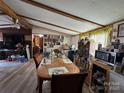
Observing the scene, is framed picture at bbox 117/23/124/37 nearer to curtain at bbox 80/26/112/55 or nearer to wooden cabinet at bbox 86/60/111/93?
curtain at bbox 80/26/112/55

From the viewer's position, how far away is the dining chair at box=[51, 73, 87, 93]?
1452mm

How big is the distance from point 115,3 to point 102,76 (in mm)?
1710

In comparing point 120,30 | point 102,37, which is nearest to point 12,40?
point 102,37

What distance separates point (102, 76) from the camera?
9.19 ft

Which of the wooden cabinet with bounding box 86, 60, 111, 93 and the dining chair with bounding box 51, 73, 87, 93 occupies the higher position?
the dining chair with bounding box 51, 73, 87, 93

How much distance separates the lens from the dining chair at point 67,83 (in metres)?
1.45

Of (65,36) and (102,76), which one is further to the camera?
(65,36)

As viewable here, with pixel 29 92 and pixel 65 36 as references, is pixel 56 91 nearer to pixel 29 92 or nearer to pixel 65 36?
pixel 29 92

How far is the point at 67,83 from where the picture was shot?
1.52 m

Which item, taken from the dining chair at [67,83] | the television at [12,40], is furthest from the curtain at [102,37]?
the television at [12,40]

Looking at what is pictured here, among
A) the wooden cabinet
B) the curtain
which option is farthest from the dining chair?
the curtain

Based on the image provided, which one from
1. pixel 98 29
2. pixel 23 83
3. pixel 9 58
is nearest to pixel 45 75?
pixel 23 83

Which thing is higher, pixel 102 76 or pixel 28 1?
pixel 28 1

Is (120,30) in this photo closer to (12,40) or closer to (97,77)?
(97,77)
